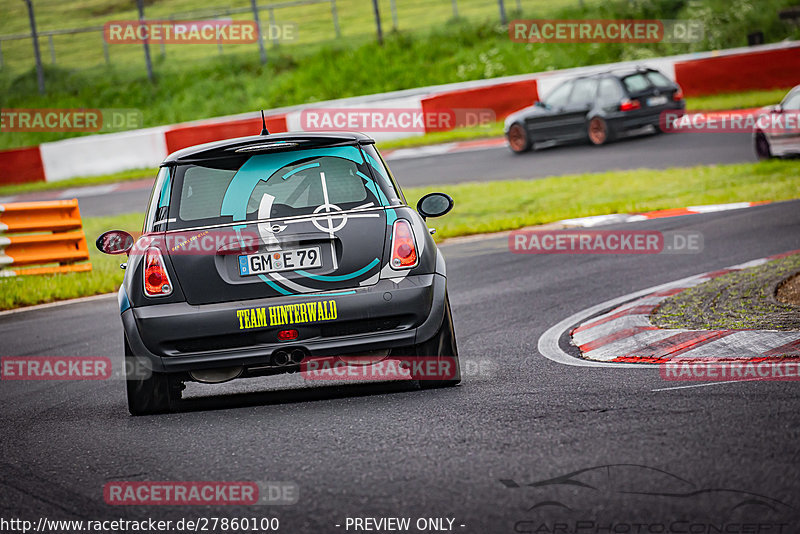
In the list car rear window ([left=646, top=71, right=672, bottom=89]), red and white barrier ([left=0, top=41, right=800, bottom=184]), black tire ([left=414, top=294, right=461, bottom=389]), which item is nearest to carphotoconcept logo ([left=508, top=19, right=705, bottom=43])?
red and white barrier ([left=0, top=41, right=800, bottom=184])

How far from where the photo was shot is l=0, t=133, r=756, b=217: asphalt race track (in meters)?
19.2

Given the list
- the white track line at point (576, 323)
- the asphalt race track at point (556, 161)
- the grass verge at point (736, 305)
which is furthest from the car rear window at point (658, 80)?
the grass verge at point (736, 305)

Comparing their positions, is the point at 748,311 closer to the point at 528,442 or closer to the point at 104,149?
the point at 528,442

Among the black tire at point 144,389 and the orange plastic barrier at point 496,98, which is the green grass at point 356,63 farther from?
the black tire at point 144,389

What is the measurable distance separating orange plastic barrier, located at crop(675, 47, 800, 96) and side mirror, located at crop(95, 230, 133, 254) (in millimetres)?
20558

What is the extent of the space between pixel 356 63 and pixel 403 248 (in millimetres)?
29703

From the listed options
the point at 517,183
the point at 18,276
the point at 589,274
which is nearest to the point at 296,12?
the point at 517,183

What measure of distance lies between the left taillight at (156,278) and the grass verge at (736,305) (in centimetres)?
331

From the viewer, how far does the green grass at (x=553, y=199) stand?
13.3 metres

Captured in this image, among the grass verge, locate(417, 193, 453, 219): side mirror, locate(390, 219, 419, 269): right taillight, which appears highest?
locate(417, 193, 453, 219): side mirror

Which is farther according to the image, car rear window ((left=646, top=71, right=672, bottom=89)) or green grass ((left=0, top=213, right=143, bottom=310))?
car rear window ((left=646, top=71, right=672, bottom=89))

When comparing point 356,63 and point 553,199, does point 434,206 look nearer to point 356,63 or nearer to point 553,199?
point 553,199

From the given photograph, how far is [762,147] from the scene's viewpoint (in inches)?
698

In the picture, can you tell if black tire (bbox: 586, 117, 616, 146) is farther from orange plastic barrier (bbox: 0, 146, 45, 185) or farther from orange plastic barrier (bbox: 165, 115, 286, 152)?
orange plastic barrier (bbox: 0, 146, 45, 185)
